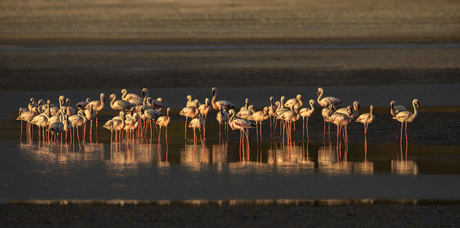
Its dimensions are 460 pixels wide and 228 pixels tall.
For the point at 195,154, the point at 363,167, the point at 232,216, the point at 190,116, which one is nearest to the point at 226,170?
the point at 195,154

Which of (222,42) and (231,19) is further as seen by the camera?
(231,19)

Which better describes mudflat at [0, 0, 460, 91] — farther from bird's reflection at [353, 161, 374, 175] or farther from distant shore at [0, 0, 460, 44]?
bird's reflection at [353, 161, 374, 175]

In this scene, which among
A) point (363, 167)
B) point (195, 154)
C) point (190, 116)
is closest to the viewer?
point (363, 167)

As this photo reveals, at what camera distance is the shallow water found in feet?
28.4

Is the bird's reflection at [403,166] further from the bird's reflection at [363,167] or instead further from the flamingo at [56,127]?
the flamingo at [56,127]

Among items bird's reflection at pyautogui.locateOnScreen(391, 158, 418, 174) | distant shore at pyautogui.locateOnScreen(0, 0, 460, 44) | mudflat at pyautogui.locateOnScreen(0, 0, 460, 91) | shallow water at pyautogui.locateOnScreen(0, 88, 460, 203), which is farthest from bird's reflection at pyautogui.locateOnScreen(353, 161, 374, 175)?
distant shore at pyautogui.locateOnScreen(0, 0, 460, 44)

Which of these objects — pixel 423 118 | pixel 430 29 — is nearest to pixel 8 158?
pixel 423 118

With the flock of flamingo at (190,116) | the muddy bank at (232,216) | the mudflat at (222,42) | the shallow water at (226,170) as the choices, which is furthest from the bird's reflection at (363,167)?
the mudflat at (222,42)

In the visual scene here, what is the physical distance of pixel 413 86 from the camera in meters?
22.9

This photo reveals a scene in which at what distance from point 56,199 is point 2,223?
1.08 metres

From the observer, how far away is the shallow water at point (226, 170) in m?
8.66

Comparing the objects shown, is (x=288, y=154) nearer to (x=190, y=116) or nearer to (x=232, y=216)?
(x=190, y=116)

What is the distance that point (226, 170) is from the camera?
10086 millimetres

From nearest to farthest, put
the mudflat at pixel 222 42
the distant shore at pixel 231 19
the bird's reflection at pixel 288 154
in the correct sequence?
1. the bird's reflection at pixel 288 154
2. the mudflat at pixel 222 42
3. the distant shore at pixel 231 19
